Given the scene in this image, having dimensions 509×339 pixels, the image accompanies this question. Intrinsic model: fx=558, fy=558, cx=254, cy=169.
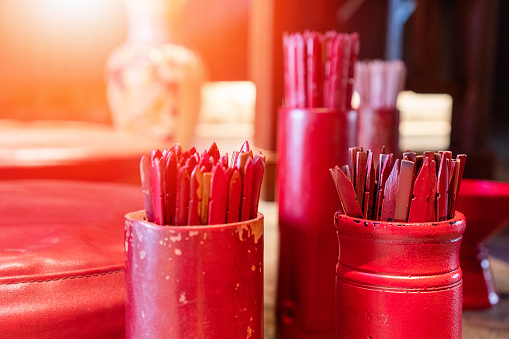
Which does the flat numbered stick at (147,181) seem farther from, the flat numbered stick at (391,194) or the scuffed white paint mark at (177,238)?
the flat numbered stick at (391,194)

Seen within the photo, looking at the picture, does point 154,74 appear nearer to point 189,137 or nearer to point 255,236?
point 189,137

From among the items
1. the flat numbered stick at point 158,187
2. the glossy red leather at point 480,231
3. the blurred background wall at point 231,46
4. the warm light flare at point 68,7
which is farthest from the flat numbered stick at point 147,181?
the warm light flare at point 68,7

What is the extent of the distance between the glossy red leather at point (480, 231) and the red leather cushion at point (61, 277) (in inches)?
29.2

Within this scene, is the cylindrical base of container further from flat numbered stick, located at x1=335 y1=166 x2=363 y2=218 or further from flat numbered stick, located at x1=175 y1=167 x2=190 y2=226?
flat numbered stick, located at x1=175 y1=167 x2=190 y2=226

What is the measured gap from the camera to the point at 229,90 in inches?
152

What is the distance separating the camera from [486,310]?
1240 mm

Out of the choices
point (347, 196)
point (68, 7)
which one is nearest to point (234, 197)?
point (347, 196)

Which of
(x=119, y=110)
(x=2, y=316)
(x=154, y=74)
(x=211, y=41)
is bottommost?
(x=2, y=316)

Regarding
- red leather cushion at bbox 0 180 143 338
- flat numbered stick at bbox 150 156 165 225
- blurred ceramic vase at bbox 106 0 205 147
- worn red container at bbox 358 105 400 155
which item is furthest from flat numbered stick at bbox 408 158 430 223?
blurred ceramic vase at bbox 106 0 205 147

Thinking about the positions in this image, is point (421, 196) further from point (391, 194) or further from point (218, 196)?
point (218, 196)

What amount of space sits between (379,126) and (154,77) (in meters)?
1.10

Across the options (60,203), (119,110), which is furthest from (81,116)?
(60,203)

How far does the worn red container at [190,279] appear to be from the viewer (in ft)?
1.85

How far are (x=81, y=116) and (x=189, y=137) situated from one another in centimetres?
47
